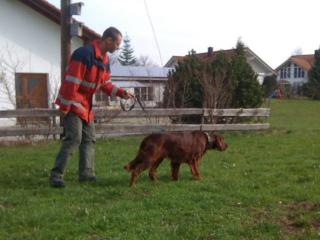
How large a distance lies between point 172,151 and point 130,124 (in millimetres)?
6203

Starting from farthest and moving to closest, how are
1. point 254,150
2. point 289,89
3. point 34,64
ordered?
point 289,89 → point 34,64 → point 254,150

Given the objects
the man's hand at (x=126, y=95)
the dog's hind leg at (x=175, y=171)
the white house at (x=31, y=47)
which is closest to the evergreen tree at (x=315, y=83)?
the white house at (x=31, y=47)

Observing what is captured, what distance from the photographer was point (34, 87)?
742 inches

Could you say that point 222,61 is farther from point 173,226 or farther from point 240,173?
point 173,226

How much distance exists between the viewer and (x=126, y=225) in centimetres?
494

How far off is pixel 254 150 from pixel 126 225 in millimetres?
6296

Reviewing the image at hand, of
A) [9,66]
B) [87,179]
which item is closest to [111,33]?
[87,179]

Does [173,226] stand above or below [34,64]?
below

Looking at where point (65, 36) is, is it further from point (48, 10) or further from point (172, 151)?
point (48, 10)

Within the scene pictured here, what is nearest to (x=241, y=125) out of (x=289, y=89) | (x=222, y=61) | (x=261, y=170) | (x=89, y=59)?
(x=222, y=61)

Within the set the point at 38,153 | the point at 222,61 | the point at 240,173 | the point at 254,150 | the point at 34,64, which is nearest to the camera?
the point at 240,173

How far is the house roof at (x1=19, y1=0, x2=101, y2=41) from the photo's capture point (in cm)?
1844

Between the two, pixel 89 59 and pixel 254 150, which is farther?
pixel 254 150

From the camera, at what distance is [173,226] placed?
16.2ft
